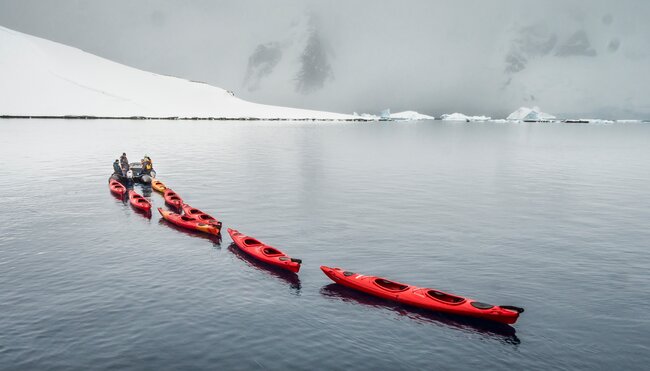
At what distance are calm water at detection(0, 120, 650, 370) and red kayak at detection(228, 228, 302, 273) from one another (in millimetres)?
607

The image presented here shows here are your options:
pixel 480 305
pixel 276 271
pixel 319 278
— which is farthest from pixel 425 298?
pixel 276 271

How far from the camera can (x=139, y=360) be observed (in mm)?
16453

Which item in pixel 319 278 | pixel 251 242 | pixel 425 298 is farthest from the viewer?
pixel 251 242

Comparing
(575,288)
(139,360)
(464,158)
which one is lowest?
(139,360)

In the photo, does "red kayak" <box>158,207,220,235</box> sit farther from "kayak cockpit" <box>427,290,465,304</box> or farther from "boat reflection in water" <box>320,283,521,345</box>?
"kayak cockpit" <box>427,290,465,304</box>

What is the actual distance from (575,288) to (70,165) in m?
63.3

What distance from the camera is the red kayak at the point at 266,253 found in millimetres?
24906

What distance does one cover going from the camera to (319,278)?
24938mm

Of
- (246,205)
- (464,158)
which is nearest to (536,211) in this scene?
(246,205)

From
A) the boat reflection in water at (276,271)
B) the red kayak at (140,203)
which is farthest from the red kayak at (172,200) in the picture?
the boat reflection in water at (276,271)

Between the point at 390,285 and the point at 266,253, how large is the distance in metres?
7.47

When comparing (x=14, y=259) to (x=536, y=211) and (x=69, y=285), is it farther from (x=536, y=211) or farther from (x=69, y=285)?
(x=536, y=211)

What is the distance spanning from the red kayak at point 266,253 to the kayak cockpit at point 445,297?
6810mm

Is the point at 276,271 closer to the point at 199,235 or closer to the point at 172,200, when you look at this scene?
the point at 199,235
